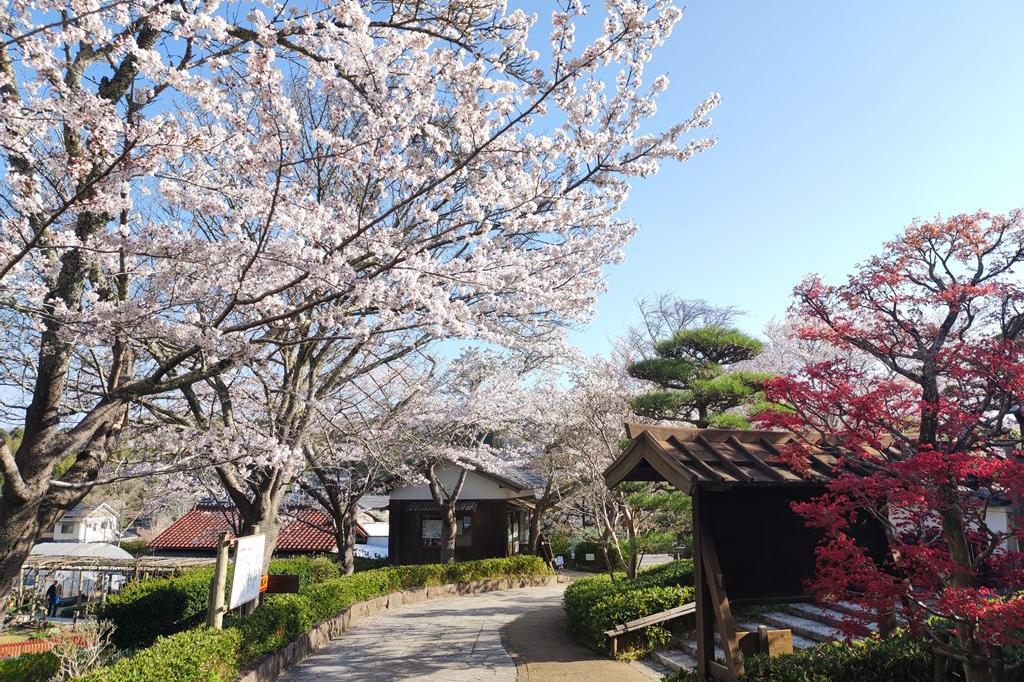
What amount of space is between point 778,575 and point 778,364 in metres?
17.4

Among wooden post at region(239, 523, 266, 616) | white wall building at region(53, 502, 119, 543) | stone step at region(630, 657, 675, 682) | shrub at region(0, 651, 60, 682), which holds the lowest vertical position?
stone step at region(630, 657, 675, 682)

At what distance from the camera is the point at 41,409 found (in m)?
5.07

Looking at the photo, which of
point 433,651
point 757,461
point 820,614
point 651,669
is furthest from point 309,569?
point 757,461

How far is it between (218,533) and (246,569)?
1887 cm

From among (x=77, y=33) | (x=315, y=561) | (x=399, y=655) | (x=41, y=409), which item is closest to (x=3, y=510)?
(x=41, y=409)

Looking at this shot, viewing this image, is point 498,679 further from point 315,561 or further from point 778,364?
point 778,364

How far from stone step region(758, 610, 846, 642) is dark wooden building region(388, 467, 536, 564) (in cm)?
1437

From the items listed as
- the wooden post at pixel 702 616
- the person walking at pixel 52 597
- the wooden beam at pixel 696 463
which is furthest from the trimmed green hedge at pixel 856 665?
the person walking at pixel 52 597

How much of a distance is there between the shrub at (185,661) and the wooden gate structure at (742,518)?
502 centimetres

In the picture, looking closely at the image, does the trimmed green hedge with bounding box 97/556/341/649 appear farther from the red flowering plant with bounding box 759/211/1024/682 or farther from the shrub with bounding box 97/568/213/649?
the red flowering plant with bounding box 759/211/1024/682

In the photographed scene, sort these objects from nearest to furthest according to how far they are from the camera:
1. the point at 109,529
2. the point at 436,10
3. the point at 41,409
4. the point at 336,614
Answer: the point at 41,409, the point at 436,10, the point at 336,614, the point at 109,529

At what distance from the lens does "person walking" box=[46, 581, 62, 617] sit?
20906 millimetres

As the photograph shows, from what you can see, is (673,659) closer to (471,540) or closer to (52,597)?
(471,540)

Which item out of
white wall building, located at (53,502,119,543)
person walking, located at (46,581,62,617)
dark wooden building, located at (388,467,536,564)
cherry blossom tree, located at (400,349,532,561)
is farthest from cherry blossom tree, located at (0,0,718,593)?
white wall building, located at (53,502,119,543)
